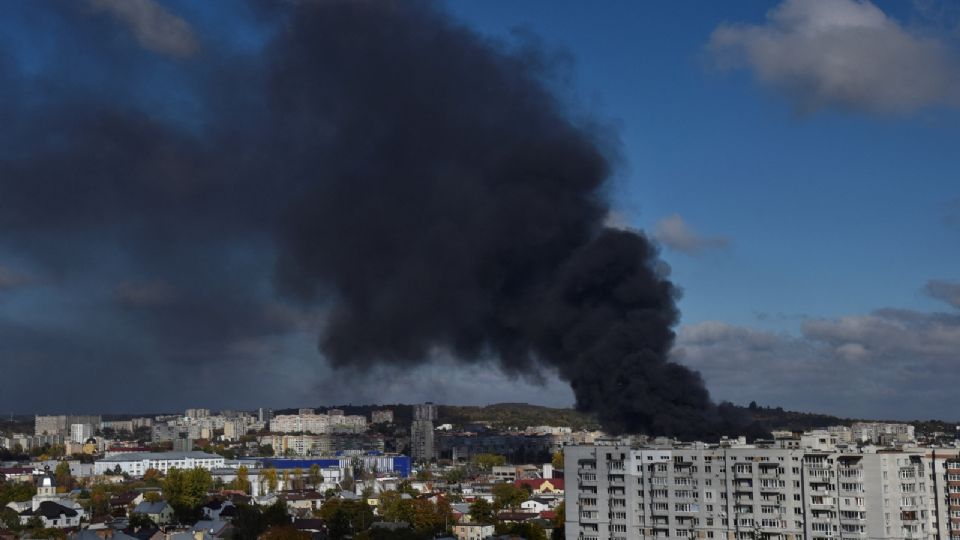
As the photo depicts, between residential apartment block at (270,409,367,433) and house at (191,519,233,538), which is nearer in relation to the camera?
house at (191,519,233,538)

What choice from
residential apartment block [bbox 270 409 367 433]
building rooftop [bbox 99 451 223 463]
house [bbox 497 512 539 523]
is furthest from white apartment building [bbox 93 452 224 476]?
residential apartment block [bbox 270 409 367 433]

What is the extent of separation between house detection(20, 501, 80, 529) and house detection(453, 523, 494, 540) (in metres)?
18.2

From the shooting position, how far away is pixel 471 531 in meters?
44.8

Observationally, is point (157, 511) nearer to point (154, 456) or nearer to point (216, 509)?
point (216, 509)

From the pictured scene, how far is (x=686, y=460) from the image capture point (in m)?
29.2

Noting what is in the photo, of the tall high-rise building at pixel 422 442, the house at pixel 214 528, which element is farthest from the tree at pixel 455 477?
the house at pixel 214 528

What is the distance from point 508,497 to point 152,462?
44.4 meters

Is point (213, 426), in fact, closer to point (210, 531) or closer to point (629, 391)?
point (210, 531)

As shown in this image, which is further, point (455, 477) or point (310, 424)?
point (310, 424)

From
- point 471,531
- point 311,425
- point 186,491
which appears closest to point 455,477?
point 186,491

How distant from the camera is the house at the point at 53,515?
5050cm

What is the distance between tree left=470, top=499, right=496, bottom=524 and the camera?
153ft

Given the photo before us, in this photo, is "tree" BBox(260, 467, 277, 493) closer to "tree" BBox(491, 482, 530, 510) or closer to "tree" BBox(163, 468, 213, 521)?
"tree" BBox(163, 468, 213, 521)

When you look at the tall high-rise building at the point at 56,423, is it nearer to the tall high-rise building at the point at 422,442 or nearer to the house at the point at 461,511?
the tall high-rise building at the point at 422,442
